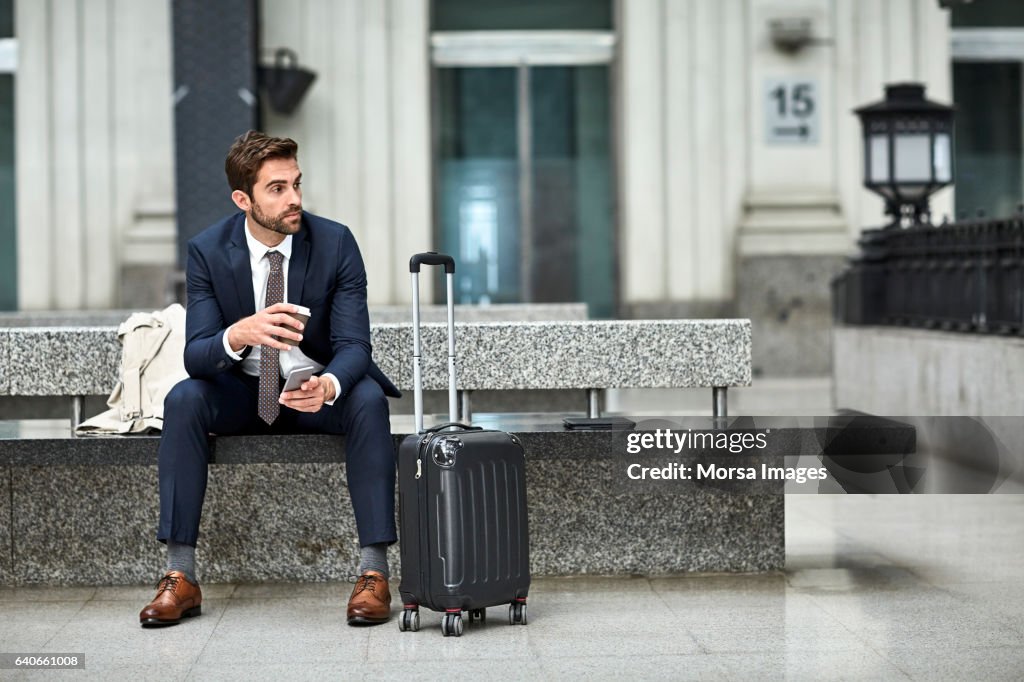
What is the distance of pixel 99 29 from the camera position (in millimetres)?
15461

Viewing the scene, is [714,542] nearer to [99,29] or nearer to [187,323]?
[187,323]

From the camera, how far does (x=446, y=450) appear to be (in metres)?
4.32

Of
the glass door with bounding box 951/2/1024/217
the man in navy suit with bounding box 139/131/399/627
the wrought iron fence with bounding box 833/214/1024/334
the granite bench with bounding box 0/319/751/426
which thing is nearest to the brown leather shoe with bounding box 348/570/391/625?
the man in navy suit with bounding box 139/131/399/627

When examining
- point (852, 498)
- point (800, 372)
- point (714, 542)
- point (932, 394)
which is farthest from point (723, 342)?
point (800, 372)

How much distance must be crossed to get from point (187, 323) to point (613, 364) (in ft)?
4.89

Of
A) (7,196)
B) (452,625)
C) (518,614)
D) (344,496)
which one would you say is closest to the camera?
(452,625)

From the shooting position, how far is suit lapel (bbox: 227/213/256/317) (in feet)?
15.6

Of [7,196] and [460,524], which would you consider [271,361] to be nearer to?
[460,524]

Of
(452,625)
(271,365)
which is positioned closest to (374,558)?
(452,625)

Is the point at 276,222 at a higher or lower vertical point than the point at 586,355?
higher

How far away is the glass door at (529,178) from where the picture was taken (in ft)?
54.8

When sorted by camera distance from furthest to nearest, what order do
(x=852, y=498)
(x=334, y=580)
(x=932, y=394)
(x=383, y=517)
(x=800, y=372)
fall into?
(x=800, y=372)
(x=932, y=394)
(x=852, y=498)
(x=334, y=580)
(x=383, y=517)

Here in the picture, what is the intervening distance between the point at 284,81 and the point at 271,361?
10892mm

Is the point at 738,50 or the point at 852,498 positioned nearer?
the point at 852,498
